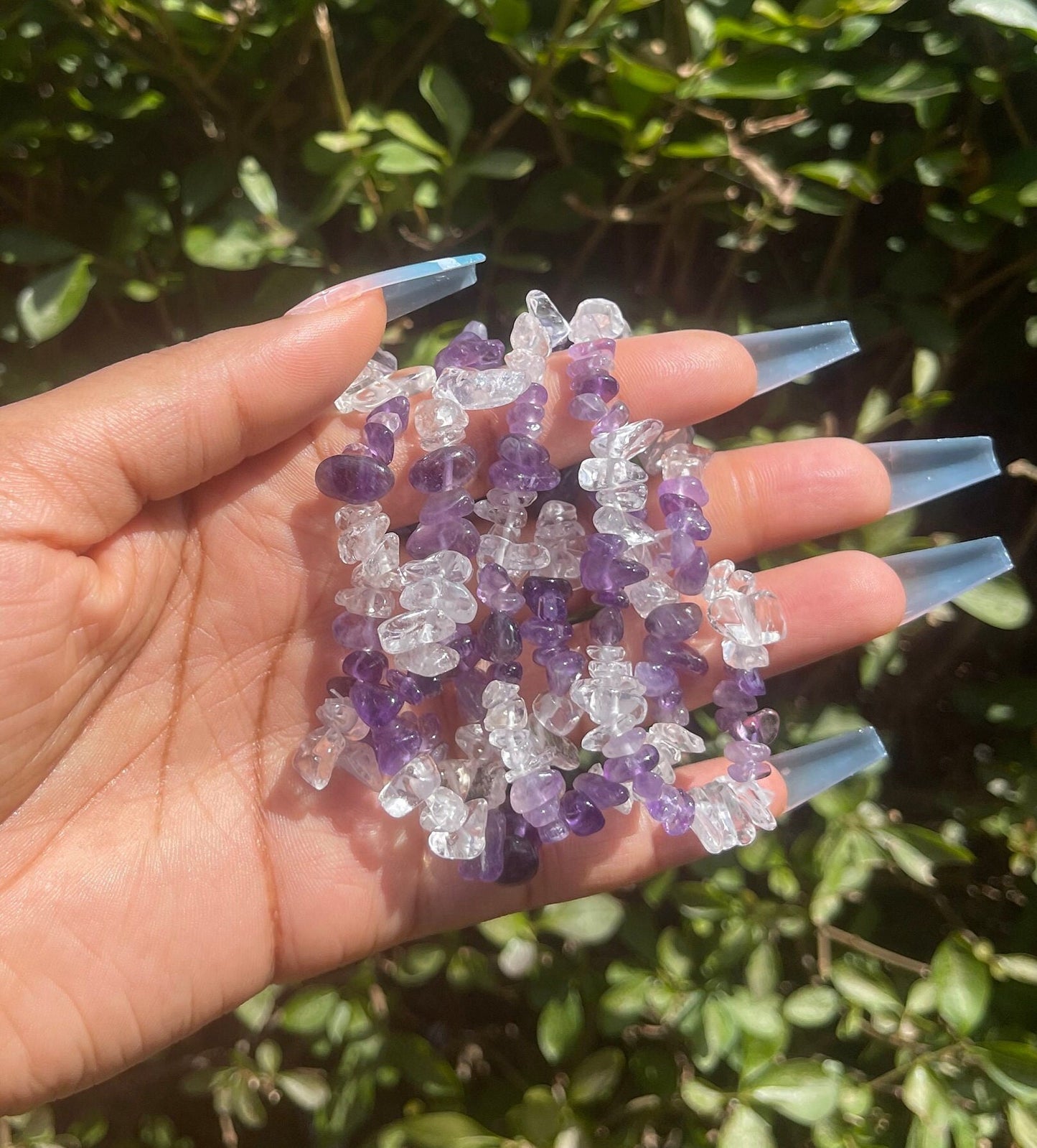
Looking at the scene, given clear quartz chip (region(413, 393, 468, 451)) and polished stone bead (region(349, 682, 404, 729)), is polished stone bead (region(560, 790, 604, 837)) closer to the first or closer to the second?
polished stone bead (region(349, 682, 404, 729))

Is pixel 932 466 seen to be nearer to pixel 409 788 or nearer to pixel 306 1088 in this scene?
pixel 409 788

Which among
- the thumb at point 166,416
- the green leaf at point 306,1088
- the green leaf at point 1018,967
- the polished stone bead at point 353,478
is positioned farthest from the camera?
the green leaf at point 306,1088

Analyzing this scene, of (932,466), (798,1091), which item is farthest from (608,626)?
(798,1091)

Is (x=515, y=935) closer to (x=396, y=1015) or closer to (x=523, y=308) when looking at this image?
(x=396, y=1015)

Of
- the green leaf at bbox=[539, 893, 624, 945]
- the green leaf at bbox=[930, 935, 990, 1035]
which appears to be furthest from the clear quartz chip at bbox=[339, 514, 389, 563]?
the green leaf at bbox=[930, 935, 990, 1035]

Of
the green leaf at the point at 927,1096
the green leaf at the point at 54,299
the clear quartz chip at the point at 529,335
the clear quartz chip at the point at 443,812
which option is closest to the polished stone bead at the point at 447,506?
the clear quartz chip at the point at 529,335

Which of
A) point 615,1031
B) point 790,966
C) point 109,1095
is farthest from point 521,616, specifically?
point 109,1095

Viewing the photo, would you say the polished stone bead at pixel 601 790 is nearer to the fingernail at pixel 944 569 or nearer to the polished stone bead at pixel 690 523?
the polished stone bead at pixel 690 523
